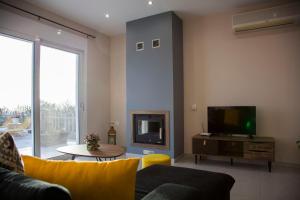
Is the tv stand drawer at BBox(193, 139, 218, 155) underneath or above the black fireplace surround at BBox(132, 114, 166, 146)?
underneath

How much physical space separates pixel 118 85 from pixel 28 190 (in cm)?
474

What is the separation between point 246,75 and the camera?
3926 millimetres

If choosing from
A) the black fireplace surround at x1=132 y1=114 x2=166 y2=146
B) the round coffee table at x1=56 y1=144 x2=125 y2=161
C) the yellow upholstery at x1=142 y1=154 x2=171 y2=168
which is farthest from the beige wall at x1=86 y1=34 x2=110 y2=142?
the yellow upholstery at x1=142 y1=154 x2=171 y2=168

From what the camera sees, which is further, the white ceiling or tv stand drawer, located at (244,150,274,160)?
the white ceiling

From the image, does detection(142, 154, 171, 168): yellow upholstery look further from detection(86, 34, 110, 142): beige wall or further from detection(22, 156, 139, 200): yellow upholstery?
detection(86, 34, 110, 142): beige wall

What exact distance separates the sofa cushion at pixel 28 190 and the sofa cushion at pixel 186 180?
3.07ft

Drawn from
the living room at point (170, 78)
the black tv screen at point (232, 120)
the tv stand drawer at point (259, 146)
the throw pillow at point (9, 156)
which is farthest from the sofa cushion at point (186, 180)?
the black tv screen at point (232, 120)

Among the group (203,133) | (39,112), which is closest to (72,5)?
(39,112)

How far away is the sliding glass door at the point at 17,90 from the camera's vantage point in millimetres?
3432

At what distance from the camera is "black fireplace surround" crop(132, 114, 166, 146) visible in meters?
4.15

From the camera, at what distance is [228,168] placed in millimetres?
3584

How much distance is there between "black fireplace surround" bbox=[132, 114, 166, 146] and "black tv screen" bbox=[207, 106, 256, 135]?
35.3 inches

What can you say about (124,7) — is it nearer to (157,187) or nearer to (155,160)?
(155,160)

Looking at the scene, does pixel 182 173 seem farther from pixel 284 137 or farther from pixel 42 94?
pixel 42 94
